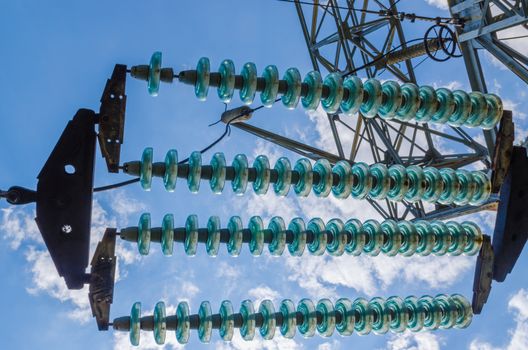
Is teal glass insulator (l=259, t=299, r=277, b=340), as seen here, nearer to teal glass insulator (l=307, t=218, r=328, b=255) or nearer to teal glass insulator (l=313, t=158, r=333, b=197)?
teal glass insulator (l=307, t=218, r=328, b=255)

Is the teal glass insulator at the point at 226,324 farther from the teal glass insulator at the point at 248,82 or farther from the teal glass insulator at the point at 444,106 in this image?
the teal glass insulator at the point at 444,106

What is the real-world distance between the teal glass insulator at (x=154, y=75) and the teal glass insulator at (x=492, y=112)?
363 centimetres

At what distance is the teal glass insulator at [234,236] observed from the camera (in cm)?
712

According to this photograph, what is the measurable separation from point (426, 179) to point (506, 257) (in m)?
1.23

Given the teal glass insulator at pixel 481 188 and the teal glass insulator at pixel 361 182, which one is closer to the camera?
the teal glass insulator at pixel 361 182

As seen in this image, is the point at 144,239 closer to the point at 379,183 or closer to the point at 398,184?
the point at 379,183

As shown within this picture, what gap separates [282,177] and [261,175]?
9.2 inches

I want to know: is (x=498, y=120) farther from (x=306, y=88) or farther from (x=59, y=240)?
(x=59, y=240)

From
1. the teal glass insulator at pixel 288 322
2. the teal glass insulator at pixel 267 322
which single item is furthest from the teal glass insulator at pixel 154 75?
the teal glass insulator at pixel 288 322

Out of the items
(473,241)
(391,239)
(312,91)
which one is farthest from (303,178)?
(473,241)

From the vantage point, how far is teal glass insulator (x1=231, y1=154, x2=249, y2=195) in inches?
276

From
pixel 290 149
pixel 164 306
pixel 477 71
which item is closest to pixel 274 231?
pixel 164 306

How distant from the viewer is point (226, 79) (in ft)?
21.8

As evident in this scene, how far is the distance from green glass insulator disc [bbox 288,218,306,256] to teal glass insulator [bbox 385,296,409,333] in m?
1.17
